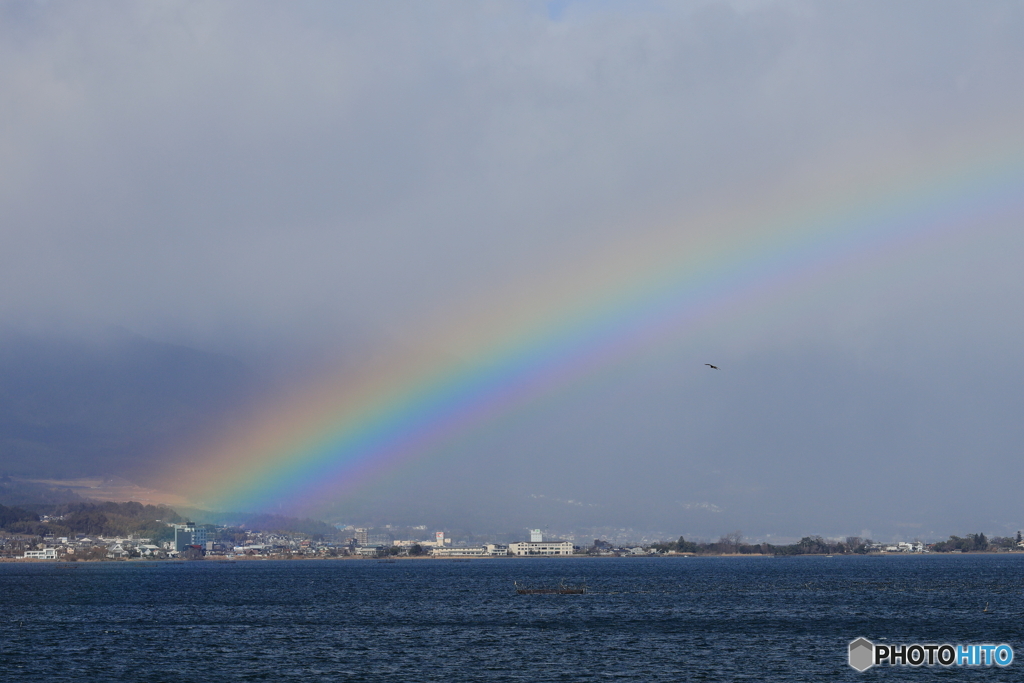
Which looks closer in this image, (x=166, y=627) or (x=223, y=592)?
(x=166, y=627)

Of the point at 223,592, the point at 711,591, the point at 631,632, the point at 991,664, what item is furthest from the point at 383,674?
the point at 223,592

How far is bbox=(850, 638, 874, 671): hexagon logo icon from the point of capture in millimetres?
75938

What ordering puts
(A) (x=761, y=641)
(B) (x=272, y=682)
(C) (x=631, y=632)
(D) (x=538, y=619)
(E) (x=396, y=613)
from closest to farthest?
(B) (x=272, y=682) → (A) (x=761, y=641) → (C) (x=631, y=632) → (D) (x=538, y=619) → (E) (x=396, y=613)

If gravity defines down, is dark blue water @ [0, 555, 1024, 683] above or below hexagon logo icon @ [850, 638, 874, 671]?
below

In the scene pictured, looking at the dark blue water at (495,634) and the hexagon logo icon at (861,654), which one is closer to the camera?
the dark blue water at (495,634)

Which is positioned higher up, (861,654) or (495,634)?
(861,654)

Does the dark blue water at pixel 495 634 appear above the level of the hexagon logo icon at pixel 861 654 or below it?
below

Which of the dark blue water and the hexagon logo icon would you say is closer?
the dark blue water

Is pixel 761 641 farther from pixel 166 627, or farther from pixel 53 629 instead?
pixel 53 629

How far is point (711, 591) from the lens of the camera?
17238 cm

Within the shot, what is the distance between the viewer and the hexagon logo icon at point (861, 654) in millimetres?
75938

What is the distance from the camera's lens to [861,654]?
79.5m

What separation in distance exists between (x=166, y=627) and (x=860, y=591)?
112887 mm

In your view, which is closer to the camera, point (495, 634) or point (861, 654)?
point (861, 654)
